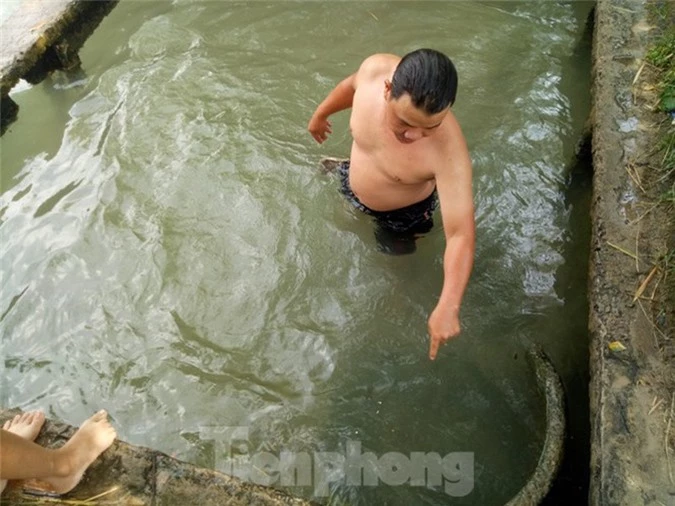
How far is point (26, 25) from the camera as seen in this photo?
4832 millimetres

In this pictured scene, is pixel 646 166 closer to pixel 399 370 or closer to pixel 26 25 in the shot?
pixel 399 370

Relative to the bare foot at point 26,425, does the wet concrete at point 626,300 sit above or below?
below

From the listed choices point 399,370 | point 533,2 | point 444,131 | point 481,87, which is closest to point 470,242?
point 444,131

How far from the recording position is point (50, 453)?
241 cm

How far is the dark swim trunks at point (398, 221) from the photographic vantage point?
11.9ft

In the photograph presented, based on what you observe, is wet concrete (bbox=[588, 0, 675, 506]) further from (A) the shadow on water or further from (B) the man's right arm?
(B) the man's right arm

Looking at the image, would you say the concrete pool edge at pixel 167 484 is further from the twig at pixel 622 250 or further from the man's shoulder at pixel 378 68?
the man's shoulder at pixel 378 68

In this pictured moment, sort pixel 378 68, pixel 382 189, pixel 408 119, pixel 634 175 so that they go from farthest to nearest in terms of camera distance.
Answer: pixel 382 189
pixel 378 68
pixel 634 175
pixel 408 119

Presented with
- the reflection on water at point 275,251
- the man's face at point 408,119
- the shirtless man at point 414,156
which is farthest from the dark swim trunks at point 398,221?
the man's face at point 408,119

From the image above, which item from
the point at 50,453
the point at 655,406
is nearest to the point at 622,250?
the point at 655,406

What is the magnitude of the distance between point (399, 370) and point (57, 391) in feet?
6.88

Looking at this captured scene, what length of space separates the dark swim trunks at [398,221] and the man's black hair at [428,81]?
112 centimetres

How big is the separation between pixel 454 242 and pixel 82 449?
1.92m

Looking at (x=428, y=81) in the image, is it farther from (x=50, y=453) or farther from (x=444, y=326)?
(x=50, y=453)
